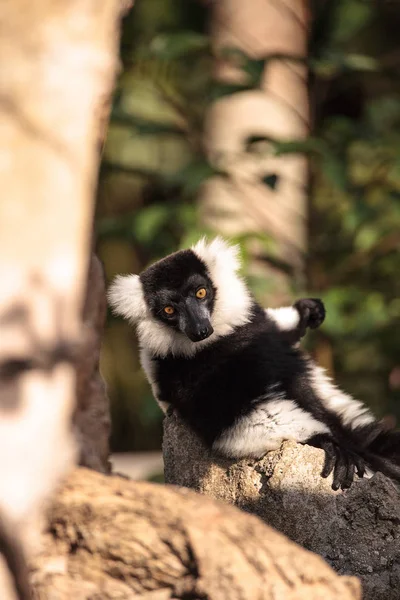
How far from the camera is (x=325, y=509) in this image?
350 centimetres

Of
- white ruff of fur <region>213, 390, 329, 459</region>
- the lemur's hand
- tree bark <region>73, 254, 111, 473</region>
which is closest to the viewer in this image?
tree bark <region>73, 254, 111, 473</region>

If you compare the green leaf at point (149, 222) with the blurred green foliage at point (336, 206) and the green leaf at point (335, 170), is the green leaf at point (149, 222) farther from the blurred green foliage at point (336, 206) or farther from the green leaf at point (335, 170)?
the green leaf at point (335, 170)

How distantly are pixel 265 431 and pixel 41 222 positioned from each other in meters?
1.80

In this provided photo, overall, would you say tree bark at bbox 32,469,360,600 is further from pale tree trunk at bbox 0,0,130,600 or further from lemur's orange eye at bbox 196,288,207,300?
lemur's orange eye at bbox 196,288,207,300

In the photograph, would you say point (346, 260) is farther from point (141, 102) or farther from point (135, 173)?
point (141, 102)

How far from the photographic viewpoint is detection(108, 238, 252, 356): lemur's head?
13.8 ft

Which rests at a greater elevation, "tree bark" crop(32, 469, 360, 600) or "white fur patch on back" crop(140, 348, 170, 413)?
"white fur patch on back" crop(140, 348, 170, 413)

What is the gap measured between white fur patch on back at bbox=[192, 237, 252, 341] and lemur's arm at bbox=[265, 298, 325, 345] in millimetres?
245

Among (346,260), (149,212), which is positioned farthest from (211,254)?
(346,260)

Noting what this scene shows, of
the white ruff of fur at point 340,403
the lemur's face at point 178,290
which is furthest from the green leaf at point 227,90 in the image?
the white ruff of fur at point 340,403

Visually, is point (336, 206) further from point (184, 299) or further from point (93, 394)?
point (93, 394)

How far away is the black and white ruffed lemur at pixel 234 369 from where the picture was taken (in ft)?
12.2

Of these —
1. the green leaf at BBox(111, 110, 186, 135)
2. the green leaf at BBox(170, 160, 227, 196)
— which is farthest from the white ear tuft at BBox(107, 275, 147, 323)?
the green leaf at BBox(111, 110, 186, 135)

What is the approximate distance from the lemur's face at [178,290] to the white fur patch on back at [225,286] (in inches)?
1.6
